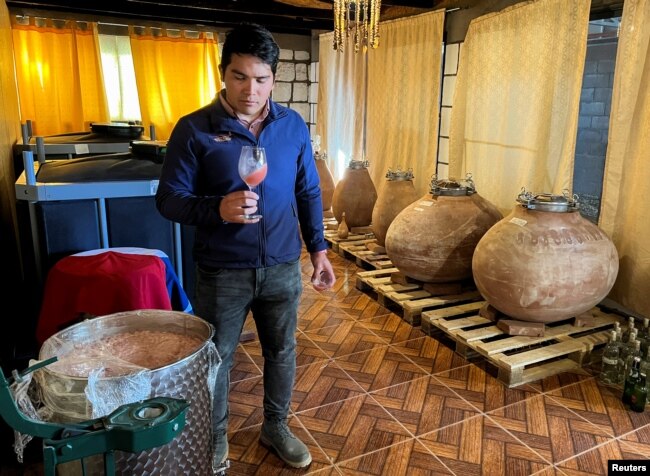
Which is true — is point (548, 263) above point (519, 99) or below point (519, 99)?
below

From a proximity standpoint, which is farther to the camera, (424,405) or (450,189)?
(450,189)

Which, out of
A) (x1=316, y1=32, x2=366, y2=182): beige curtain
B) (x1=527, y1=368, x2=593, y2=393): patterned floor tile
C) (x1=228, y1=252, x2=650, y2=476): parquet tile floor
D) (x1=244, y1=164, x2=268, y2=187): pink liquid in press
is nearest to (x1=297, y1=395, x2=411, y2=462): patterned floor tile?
(x1=228, y1=252, x2=650, y2=476): parquet tile floor

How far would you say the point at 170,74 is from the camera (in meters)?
7.36

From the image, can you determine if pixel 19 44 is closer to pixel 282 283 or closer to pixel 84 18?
pixel 84 18

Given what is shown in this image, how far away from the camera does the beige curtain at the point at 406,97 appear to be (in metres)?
5.32

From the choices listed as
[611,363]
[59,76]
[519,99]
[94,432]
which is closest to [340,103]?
[519,99]

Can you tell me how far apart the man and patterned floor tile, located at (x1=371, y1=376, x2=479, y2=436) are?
83cm

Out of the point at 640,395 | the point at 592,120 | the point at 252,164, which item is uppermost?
the point at 592,120

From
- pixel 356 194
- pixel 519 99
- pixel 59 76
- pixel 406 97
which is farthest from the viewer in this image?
pixel 59 76

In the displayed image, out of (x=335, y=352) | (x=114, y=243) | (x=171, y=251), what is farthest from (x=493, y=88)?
(x=114, y=243)

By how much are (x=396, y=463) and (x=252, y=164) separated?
4.83 feet

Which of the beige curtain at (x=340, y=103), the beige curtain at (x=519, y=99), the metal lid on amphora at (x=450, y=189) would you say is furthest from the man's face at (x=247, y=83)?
the beige curtain at (x=340, y=103)

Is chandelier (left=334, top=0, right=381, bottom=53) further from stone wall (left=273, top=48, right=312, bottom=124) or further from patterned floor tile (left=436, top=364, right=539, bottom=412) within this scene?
stone wall (left=273, top=48, right=312, bottom=124)

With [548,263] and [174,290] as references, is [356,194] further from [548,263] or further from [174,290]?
[174,290]
